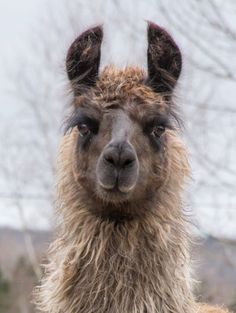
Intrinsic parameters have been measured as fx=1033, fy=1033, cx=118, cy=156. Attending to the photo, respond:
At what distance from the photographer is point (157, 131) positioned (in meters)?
6.36

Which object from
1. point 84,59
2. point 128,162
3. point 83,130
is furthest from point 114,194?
point 84,59

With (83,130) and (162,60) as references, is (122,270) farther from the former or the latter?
(162,60)

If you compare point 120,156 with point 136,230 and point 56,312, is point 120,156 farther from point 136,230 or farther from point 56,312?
point 56,312

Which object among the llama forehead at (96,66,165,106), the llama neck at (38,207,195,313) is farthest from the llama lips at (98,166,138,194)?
the llama forehead at (96,66,165,106)

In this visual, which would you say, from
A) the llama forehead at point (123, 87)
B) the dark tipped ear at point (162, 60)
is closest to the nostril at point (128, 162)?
the llama forehead at point (123, 87)

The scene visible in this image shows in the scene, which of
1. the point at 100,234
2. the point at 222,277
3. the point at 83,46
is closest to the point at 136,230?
the point at 100,234

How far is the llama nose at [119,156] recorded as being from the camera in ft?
19.5

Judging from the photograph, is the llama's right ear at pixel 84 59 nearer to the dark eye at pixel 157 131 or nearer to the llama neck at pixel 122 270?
the dark eye at pixel 157 131

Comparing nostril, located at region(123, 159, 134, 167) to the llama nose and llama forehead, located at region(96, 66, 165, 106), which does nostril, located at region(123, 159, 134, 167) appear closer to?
the llama nose

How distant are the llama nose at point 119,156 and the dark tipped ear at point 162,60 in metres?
0.74

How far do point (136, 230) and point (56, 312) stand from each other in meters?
0.70

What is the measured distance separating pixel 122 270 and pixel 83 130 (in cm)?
89

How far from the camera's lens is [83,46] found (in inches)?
259

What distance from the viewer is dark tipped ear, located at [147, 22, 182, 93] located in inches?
259
